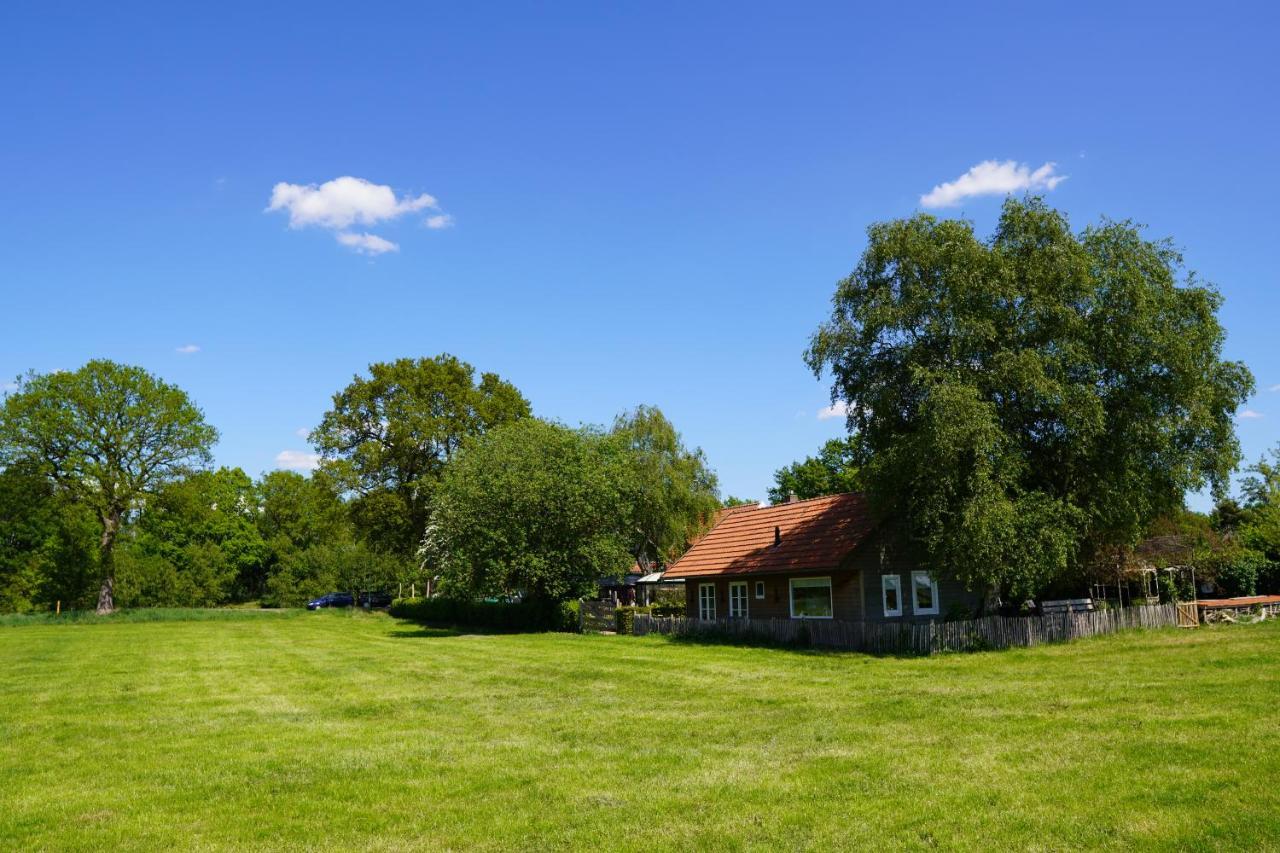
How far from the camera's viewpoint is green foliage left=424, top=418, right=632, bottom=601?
38531 millimetres

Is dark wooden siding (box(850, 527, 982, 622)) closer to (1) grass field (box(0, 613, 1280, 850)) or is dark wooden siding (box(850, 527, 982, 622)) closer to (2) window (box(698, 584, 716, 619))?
(2) window (box(698, 584, 716, 619))

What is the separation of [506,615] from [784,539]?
16057mm

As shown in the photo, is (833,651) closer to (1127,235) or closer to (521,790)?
(1127,235)

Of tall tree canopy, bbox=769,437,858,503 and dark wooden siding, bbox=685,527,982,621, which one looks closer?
dark wooden siding, bbox=685,527,982,621

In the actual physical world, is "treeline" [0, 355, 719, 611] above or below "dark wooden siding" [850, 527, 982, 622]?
above

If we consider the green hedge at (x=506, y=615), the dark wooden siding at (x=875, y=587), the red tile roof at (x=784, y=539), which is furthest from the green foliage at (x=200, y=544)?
the dark wooden siding at (x=875, y=587)

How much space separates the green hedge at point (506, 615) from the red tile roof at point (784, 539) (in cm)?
535

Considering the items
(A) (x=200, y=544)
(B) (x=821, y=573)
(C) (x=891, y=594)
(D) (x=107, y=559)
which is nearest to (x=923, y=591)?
(C) (x=891, y=594)

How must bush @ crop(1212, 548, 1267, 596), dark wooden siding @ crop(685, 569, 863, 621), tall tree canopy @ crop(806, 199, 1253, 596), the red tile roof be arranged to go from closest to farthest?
tall tree canopy @ crop(806, 199, 1253, 596), dark wooden siding @ crop(685, 569, 863, 621), the red tile roof, bush @ crop(1212, 548, 1267, 596)

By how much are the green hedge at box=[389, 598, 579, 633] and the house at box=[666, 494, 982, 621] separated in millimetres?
6189

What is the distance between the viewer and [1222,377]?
2736 centimetres

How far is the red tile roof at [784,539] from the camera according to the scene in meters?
32.3

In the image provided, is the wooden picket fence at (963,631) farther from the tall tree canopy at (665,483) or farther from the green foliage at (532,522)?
the tall tree canopy at (665,483)

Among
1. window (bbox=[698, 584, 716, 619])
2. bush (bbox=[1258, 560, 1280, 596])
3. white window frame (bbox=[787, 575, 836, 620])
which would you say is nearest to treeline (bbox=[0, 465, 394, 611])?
window (bbox=[698, 584, 716, 619])
